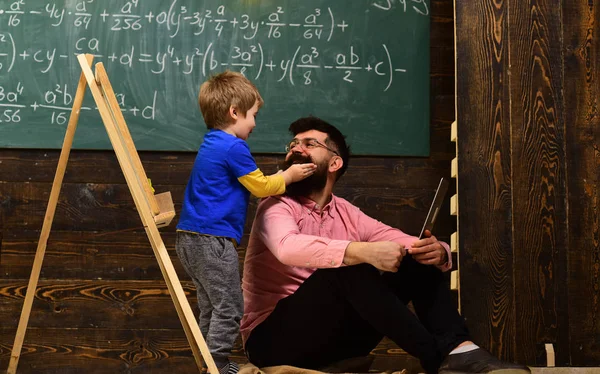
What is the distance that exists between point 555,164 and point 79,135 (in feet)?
6.31

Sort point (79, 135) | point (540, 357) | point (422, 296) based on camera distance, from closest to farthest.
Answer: point (422, 296) < point (540, 357) < point (79, 135)

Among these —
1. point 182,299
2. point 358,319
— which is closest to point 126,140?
point 182,299

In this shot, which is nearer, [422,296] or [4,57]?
[422,296]

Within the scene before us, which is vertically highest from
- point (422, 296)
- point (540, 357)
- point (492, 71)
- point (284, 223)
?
point (492, 71)

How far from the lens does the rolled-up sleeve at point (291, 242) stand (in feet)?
6.68

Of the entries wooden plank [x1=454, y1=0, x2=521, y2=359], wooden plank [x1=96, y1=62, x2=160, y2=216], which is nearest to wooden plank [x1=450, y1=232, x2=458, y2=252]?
wooden plank [x1=454, y1=0, x2=521, y2=359]

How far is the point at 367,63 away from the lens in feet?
10.9

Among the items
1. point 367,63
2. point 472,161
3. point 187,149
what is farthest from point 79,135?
point 472,161

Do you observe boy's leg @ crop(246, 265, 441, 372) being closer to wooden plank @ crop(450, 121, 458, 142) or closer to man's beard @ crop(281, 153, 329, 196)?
man's beard @ crop(281, 153, 329, 196)

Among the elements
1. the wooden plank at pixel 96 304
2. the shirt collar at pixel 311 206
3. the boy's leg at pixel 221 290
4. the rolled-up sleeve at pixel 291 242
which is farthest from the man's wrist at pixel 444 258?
the wooden plank at pixel 96 304

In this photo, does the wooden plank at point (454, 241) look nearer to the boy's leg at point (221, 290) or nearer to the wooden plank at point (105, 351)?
the wooden plank at point (105, 351)

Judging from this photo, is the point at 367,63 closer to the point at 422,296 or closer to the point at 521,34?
the point at 521,34

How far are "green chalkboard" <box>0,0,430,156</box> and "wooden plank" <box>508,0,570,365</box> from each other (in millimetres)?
427

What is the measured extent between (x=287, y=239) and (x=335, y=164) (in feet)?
1.52
